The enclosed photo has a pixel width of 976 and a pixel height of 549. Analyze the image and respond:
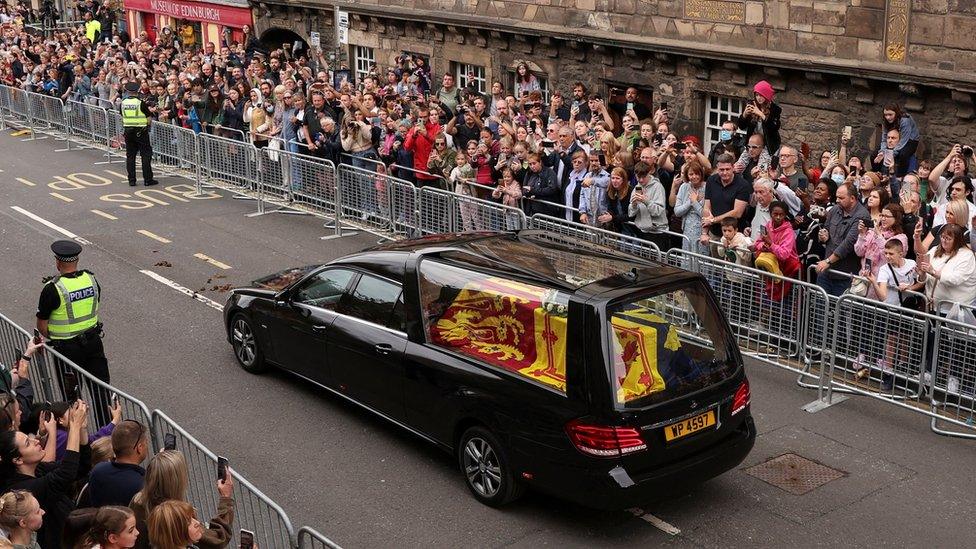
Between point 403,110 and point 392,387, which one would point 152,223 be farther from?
point 392,387

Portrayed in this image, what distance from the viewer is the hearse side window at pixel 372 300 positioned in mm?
9672

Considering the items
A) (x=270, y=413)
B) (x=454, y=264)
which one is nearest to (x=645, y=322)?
(x=454, y=264)

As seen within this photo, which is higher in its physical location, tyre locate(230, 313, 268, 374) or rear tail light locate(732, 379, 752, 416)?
rear tail light locate(732, 379, 752, 416)

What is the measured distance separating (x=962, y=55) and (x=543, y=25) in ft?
29.4

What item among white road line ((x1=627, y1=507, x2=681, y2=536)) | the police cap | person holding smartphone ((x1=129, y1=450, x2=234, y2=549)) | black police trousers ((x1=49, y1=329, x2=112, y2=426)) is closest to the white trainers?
white road line ((x1=627, y1=507, x2=681, y2=536))

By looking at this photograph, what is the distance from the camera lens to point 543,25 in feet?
74.3

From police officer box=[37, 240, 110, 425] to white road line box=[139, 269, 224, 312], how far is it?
348 cm

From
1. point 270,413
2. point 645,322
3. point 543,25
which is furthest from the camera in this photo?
point 543,25

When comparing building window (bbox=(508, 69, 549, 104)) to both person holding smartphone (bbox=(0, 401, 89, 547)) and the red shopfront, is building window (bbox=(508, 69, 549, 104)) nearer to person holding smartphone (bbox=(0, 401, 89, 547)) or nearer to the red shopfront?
the red shopfront

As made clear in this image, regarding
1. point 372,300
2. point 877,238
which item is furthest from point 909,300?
point 372,300

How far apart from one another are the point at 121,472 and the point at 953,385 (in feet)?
22.0

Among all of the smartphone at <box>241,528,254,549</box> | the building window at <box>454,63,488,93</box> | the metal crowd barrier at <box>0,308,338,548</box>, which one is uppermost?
the building window at <box>454,63,488,93</box>

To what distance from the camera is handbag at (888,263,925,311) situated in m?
10.8

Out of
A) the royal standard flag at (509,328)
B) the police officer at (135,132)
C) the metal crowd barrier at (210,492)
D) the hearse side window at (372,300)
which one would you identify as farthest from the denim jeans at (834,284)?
A: the police officer at (135,132)
